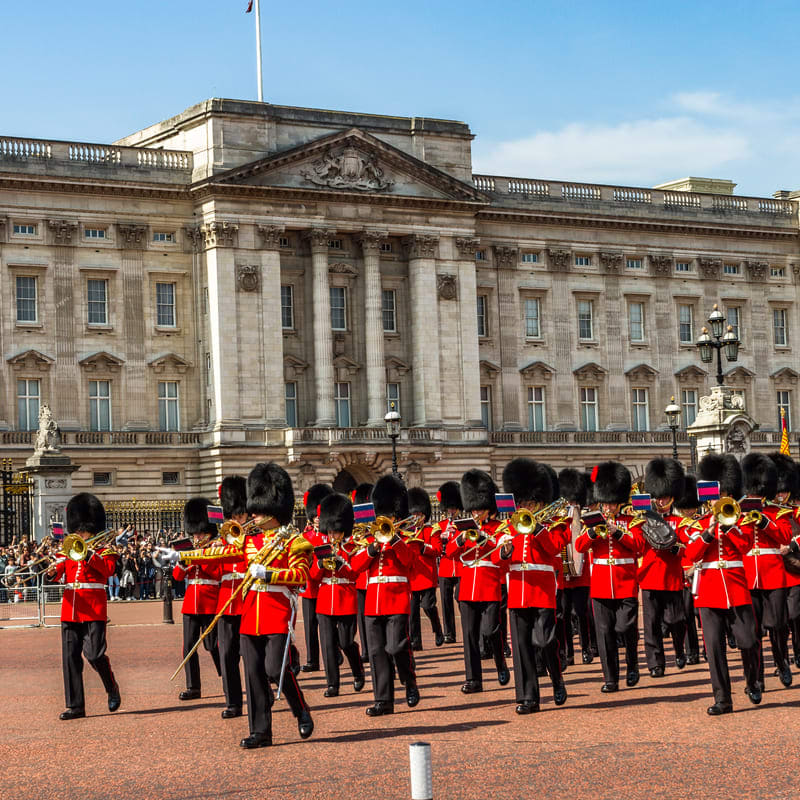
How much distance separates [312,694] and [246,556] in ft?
12.0

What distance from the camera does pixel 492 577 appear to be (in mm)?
16234

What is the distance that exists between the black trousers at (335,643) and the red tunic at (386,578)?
1.44 metres

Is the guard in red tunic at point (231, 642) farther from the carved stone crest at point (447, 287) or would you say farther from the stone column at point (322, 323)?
the carved stone crest at point (447, 287)

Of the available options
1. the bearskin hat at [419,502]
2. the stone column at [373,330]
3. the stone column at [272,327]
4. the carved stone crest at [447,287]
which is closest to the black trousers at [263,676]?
the bearskin hat at [419,502]

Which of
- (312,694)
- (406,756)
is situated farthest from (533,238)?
(406,756)

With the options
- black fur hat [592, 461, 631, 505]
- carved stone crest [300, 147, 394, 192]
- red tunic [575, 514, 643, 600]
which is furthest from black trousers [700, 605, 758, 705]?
carved stone crest [300, 147, 394, 192]

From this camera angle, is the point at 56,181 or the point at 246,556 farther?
the point at 56,181

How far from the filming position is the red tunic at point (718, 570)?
14211mm

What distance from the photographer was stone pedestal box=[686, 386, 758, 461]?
37.4 meters

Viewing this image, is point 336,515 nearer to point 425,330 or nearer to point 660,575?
point 660,575

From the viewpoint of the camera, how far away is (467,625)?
16.0 meters

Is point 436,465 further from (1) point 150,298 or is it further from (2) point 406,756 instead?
(2) point 406,756

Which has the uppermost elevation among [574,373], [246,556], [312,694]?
[574,373]

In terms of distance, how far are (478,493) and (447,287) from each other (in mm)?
40032
